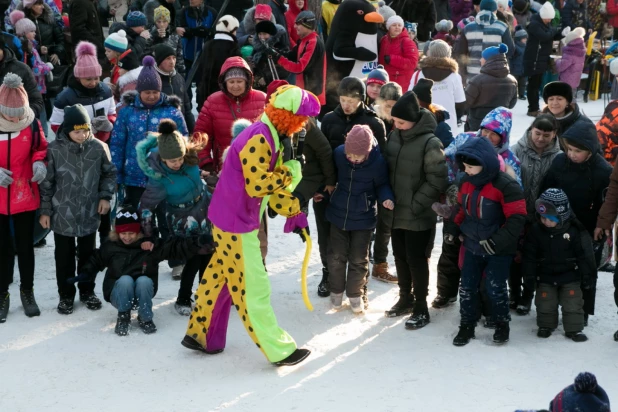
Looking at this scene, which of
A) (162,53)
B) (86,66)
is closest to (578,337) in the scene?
(86,66)

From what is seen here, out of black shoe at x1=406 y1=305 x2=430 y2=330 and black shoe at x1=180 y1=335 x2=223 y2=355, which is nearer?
black shoe at x1=180 y1=335 x2=223 y2=355

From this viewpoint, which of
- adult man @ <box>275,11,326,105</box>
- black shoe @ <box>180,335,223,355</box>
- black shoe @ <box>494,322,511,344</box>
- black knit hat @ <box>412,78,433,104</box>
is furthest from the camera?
adult man @ <box>275,11,326,105</box>

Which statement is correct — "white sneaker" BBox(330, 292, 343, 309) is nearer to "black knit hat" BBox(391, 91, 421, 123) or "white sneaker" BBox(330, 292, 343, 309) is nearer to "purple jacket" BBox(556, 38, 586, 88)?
"black knit hat" BBox(391, 91, 421, 123)

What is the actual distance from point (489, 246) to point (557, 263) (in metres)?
0.60

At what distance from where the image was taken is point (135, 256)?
6559mm

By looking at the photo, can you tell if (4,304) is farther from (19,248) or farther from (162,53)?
(162,53)

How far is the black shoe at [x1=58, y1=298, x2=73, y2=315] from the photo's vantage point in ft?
22.1

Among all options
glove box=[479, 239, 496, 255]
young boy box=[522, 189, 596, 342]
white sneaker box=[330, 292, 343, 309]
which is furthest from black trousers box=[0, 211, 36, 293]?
young boy box=[522, 189, 596, 342]

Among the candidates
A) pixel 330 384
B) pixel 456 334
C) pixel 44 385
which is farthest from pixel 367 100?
pixel 44 385

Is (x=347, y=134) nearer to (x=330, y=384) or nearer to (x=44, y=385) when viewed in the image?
(x=330, y=384)

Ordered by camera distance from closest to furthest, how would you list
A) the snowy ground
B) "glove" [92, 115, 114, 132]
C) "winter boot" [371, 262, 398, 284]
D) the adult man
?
the snowy ground, "winter boot" [371, 262, 398, 284], "glove" [92, 115, 114, 132], the adult man

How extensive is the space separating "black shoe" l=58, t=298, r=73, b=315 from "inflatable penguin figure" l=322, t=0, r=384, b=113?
5.06 m

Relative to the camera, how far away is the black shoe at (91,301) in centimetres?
684

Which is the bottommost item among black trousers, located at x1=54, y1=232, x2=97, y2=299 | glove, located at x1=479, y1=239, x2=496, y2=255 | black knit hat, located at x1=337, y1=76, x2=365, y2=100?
black trousers, located at x1=54, y1=232, x2=97, y2=299
